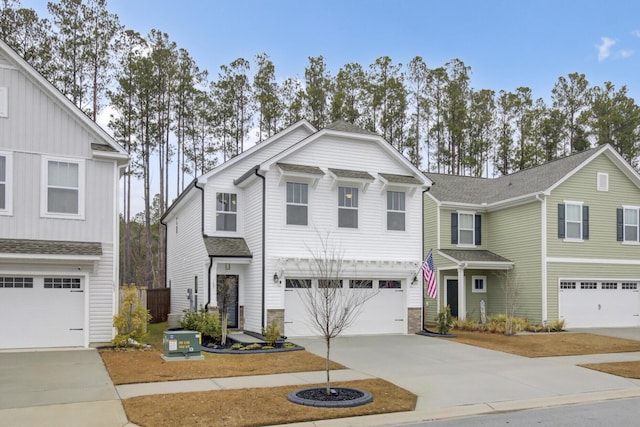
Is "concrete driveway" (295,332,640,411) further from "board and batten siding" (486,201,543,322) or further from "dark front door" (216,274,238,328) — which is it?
"board and batten siding" (486,201,543,322)

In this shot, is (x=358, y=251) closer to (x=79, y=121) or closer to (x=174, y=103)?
(x=79, y=121)

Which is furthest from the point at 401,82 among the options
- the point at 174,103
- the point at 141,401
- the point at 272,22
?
the point at 141,401

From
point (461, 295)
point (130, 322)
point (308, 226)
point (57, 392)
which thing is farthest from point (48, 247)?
point (461, 295)

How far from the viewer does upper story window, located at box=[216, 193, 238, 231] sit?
21859mm

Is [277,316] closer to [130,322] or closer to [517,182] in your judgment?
[130,322]

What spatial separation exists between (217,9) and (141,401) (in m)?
12.3

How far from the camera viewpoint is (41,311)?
54.9 feet

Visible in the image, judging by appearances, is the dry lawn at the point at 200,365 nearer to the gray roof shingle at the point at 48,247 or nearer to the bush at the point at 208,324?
the bush at the point at 208,324

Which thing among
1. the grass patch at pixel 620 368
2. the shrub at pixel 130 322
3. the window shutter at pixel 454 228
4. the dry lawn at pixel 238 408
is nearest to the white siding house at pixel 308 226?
the shrub at pixel 130 322

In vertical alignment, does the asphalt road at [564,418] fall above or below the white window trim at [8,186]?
below

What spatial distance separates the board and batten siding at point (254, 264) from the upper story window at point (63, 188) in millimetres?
5749

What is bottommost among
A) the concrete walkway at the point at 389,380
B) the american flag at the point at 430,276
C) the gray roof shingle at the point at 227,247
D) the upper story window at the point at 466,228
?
the concrete walkway at the point at 389,380

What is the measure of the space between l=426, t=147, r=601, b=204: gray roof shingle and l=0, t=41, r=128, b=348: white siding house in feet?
51.1

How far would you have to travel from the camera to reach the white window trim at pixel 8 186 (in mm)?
16516
